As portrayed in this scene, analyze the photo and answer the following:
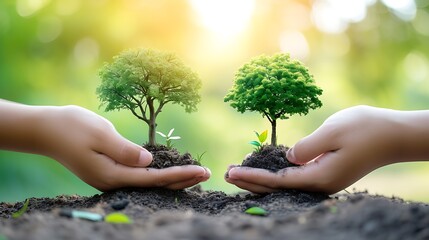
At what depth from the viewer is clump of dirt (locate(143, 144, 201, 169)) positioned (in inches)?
93.0

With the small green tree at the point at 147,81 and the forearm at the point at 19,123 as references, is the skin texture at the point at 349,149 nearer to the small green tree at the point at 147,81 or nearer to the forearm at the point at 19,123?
the small green tree at the point at 147,81

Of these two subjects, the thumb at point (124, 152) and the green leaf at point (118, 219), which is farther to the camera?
the thumb at point (124, 152)

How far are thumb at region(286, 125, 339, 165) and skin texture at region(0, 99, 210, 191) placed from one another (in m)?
0.53

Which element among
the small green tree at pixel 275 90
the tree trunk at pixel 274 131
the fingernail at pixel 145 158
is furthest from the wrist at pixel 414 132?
the fingernail at pixel 145 158

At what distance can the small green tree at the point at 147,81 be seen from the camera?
240cm

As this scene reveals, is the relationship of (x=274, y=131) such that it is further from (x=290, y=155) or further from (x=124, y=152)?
(x=124, y=152)

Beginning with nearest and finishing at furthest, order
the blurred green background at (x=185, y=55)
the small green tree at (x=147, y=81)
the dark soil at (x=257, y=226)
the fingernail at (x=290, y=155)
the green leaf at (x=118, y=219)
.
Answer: the dark soil at (x=257, y=226) < the green leaf at (x=118, y=219) < the fingernail at (x=290, y=155) < the small green tree at (x=147, y=81) < the blurred green background at (x=185, y=55)

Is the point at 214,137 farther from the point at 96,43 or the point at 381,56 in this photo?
the point at 381,56

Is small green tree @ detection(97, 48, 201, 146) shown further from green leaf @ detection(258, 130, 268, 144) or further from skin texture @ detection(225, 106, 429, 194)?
skin texture @ detection(225, 106, 429, 194)

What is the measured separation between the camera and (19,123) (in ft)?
7.25

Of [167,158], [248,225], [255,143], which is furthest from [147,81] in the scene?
[248,225]

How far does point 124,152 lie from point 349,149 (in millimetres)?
1041

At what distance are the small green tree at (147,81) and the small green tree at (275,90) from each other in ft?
0.81

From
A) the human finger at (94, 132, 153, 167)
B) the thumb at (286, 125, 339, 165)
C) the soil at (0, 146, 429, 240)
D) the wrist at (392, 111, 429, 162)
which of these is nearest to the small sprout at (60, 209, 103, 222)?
the soil at (0, 146, 429, 240)
